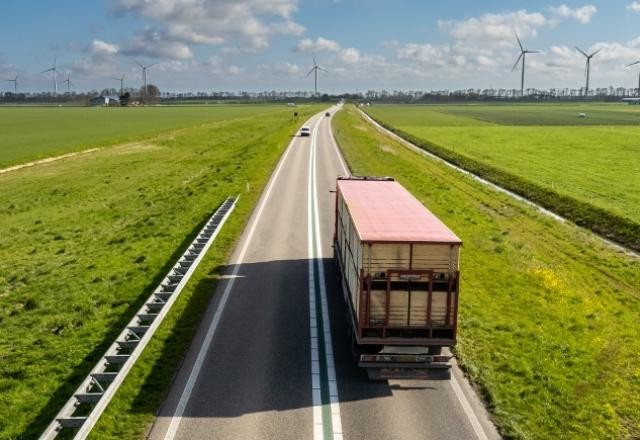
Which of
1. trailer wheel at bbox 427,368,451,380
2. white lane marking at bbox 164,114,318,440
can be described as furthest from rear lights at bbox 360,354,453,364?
white lane marking at bbox 164,114,318,440

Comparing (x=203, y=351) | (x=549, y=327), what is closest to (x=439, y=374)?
(x=549, y=327)

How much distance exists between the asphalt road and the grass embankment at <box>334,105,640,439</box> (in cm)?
133

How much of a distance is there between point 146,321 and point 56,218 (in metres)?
23.4

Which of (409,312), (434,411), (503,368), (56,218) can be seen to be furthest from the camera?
(56,218)

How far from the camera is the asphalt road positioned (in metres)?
13.2

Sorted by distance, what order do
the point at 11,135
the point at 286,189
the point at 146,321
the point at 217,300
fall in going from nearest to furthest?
1. the point at 146,321
2. the point at 217,300
3. the point at 286,189
4. the point at 11,135

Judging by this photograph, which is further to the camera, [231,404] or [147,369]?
[147,369]

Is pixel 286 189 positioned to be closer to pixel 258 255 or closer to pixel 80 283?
pixel 258 255

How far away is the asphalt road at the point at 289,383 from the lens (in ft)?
43.3

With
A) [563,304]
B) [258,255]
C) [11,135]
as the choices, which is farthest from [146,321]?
[11,135]

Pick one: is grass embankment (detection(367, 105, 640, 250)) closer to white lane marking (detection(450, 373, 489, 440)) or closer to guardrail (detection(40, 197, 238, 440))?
white lane marking (detection(450, 373, 489, 440))

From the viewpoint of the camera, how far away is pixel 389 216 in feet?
56.5

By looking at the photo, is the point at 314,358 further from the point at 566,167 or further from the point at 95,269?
the point at 566,167

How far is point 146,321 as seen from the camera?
60.8 ft
